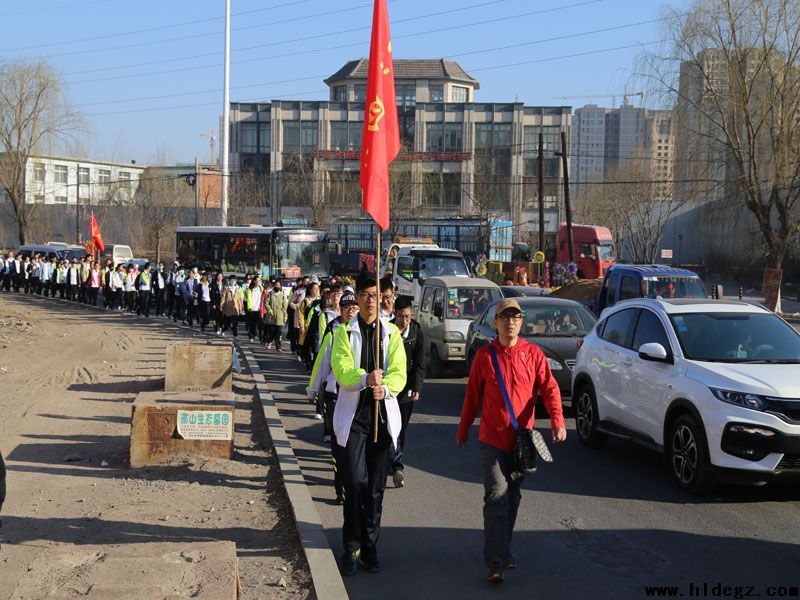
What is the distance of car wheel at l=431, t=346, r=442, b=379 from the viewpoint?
723 inches

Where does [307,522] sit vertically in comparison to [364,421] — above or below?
below

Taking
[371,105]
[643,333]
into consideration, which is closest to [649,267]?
[643,333]

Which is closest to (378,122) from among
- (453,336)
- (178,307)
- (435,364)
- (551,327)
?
(551,327)

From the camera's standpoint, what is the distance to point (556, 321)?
1503 cm

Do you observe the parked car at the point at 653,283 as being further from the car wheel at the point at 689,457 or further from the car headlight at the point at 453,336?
the car wheel at the point at 689,457

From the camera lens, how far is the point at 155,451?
33.7 feet

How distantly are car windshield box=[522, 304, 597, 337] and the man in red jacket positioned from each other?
323 inches

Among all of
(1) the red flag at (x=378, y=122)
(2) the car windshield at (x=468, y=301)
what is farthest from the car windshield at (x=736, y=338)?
(2) the car windshield at (x=468, y=301)

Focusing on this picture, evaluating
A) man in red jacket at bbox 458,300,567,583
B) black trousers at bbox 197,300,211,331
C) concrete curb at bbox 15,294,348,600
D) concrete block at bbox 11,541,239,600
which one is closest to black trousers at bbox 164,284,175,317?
black trousers at bbox 197,300,211,331

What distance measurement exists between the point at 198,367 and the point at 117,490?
5343 millimetres

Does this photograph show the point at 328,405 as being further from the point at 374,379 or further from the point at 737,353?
the point at 737,353

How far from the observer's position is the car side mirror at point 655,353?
8.96m

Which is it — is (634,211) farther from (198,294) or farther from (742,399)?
(742,399)

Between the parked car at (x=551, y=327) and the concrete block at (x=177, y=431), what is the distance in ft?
16.4
